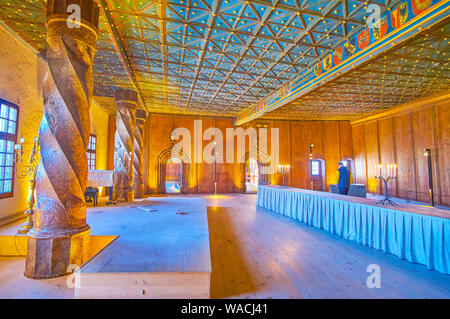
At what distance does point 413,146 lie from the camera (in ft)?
33.5

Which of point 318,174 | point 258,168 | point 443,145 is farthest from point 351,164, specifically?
point 258,168

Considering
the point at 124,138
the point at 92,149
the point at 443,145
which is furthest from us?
the point at 92,149

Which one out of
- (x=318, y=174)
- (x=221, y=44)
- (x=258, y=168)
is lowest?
(x=318, y=174)

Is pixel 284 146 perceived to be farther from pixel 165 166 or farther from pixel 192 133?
pixel 165 166

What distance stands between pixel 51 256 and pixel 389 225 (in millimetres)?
5681

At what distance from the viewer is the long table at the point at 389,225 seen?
342 cm

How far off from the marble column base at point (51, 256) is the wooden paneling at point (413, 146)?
1269 cm

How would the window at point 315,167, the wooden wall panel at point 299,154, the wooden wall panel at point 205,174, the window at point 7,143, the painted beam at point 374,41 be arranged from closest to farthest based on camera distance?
the painted beam at point 374,41, the window at point 7,143, the wooden wall panel at point 205,174, the wooden wall panel at point 299,154, the window at point 315,167

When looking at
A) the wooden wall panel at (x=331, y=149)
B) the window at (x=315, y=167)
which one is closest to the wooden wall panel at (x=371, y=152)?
the wooden wall panel at (x=331, y=149)

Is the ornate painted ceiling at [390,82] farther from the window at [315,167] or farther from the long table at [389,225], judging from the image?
the long table at [389,225]

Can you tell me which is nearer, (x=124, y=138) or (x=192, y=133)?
(x=124, y=138)

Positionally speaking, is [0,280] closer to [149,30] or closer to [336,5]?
[149,30]

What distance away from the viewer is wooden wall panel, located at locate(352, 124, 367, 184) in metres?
13.4
